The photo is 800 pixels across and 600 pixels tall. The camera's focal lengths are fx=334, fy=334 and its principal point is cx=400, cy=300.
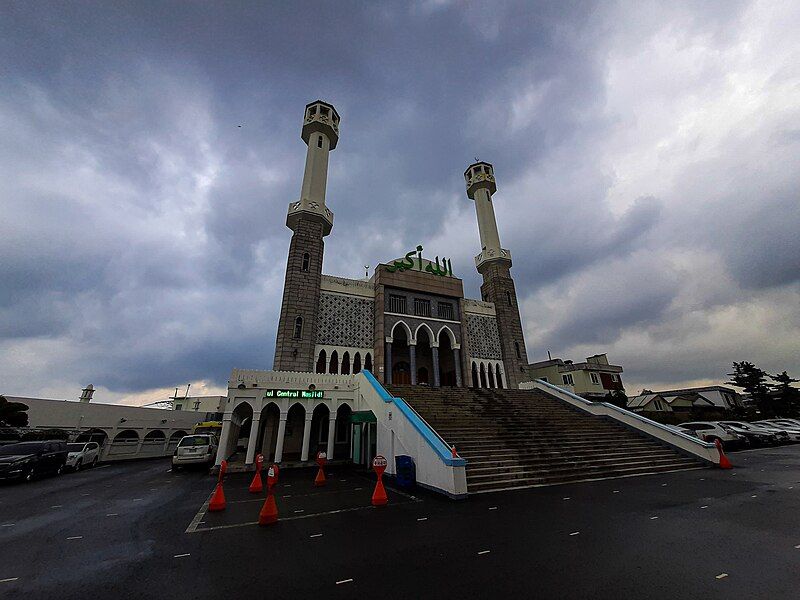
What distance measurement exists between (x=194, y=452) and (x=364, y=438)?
820 centimetres

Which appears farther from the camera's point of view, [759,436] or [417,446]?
[759,436]

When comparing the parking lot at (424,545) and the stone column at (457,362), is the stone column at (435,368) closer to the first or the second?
the stone column at (457,362)

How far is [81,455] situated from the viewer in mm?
16641

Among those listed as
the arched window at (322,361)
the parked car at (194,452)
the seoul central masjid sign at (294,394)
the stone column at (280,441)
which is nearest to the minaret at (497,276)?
the arched window at (322,361)

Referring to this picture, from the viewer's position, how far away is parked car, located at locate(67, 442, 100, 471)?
15716 mm

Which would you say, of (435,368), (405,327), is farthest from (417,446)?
(405,327)

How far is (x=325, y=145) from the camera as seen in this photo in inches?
1204

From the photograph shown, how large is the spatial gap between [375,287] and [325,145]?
587 inches

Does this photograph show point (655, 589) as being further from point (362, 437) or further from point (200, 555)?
point (362, 437)

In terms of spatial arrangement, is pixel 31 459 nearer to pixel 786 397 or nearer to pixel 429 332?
pixel 429 332

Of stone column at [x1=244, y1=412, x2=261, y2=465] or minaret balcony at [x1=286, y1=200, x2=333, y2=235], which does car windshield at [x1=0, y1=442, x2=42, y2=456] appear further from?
minaret balcony at [x1=286, y1=200, x2=333, y2=235]

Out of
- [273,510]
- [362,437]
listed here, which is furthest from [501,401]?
[273,510]

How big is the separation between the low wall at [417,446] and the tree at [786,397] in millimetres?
43424

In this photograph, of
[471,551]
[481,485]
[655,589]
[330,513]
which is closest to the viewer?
[655,589]
